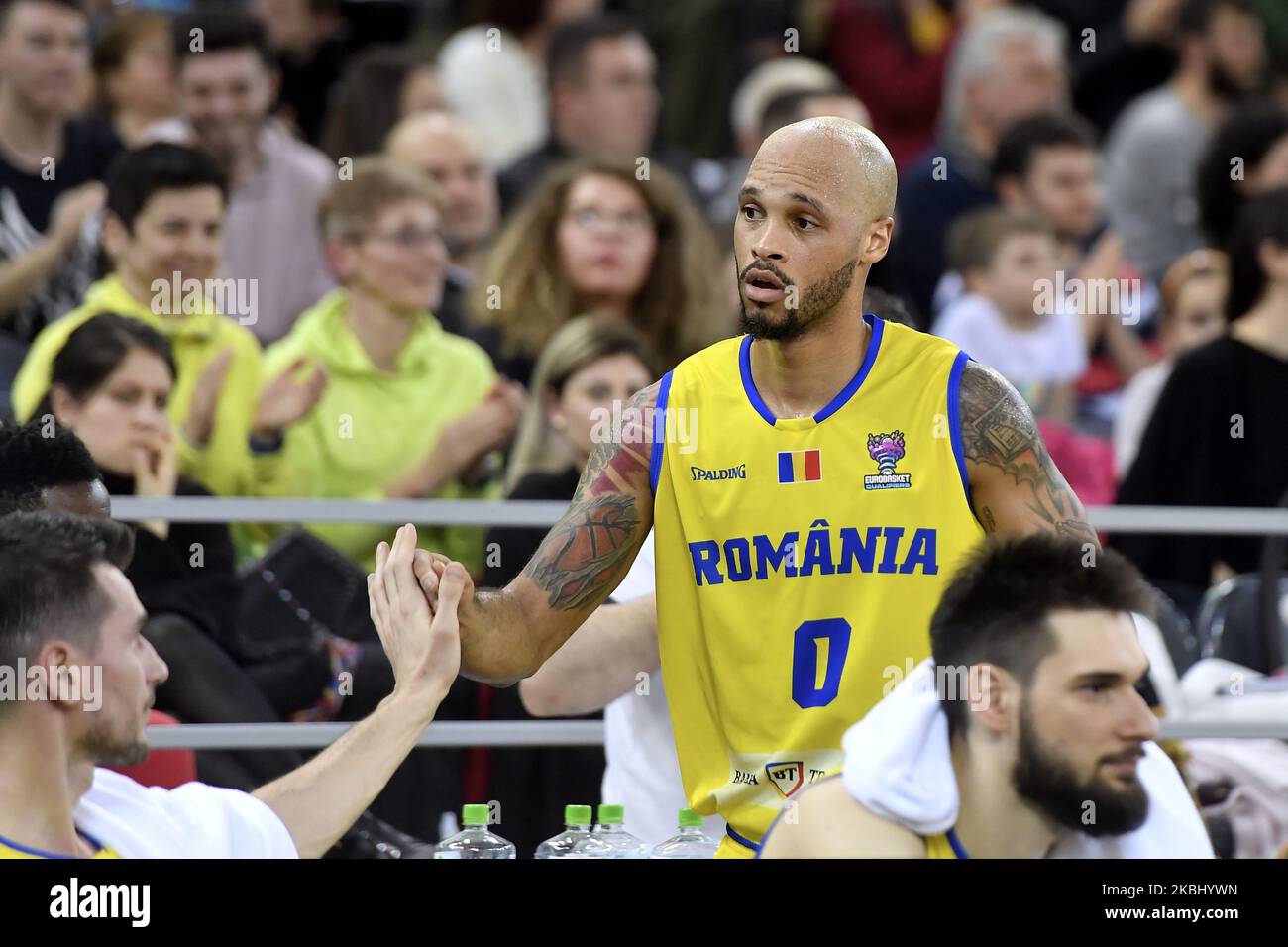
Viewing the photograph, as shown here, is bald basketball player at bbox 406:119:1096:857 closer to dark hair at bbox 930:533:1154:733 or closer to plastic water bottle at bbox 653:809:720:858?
plastic water bottle at bbox 653:809:720:858

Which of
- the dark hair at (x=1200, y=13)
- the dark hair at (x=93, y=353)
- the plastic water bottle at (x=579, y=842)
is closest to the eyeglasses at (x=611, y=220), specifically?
the dark hair at (x=93, y=353)

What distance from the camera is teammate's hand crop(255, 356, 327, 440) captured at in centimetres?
643

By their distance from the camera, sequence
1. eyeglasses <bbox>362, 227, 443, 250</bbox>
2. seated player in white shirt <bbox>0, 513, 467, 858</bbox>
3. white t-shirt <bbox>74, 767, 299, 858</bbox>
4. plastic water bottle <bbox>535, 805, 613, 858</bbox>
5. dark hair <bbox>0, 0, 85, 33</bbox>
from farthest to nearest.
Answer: dark hair <bbox>0, 0, 85, 33</bbox>
eyeglasses <bbox>362, 227, 443, 250</bbox>
plastic water bottle <bbox>535, 805, 613, 858</bbox>
white t-shirt <bbox>74, 767, 299, 858</bbox>
seated player in white shirt <bbox>0, 513, 467, 858</bbox>

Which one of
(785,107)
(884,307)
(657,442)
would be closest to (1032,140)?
(785,107)

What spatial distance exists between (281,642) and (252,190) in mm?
2719

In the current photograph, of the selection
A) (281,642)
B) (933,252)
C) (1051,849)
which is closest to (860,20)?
(933,252)

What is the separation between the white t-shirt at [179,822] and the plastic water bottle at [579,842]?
0.66m

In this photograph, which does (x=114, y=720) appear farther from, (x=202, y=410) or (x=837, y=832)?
(x=202, y=410)

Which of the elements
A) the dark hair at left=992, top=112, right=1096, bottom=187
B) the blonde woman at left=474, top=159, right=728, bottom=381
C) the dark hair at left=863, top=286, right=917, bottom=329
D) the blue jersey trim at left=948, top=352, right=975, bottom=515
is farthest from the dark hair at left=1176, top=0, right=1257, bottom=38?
the blue jersey trim at left=948, top=352, right=975, bottom=515

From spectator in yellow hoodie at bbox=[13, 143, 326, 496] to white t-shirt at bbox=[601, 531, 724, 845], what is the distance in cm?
198

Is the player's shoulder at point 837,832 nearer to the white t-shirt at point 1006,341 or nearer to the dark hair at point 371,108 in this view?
the white t-shirt at point 1006,341

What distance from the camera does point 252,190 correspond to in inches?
313

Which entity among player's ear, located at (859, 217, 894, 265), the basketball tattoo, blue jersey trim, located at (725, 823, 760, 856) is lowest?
blue jersey trim, located at (725, 823, 760, 856)
